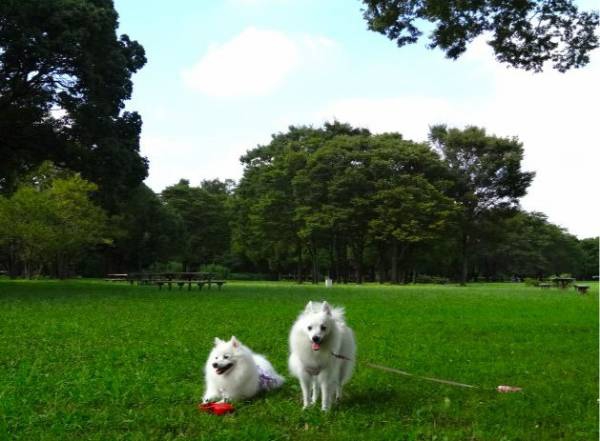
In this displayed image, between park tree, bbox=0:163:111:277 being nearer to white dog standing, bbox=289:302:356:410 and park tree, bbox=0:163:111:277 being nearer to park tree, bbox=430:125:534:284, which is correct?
park tree, bbox=430:125:534:284

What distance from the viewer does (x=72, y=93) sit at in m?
25.1

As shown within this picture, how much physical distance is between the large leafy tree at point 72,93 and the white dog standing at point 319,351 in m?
20.4

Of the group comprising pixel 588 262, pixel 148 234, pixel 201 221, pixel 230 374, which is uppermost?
pixel 201 221

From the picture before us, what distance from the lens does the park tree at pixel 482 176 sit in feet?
172

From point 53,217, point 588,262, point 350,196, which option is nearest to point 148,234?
point 53,217

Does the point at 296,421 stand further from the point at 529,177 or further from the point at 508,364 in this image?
the point at 529,177

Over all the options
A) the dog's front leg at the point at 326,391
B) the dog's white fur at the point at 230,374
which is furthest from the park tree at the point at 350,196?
the dog's front leg at the point at 326,391

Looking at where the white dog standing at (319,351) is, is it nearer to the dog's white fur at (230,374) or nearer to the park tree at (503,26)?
the dog's white fur at (230,374)

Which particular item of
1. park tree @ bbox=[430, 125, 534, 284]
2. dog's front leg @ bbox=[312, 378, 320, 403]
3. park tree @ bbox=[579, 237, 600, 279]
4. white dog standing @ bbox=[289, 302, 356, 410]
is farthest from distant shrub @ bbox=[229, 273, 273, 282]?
white dog standing @ bbox=[289, 302, 356, 410]

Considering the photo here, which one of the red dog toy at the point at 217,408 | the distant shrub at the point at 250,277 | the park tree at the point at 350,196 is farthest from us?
the distant shrub at the point at 250,277

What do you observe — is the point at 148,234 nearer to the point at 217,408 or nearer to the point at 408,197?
the point at 408,197

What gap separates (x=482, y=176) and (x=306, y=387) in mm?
49581

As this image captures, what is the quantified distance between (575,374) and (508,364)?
93 cm


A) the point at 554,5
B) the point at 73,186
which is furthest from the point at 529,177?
the point at 554,5
